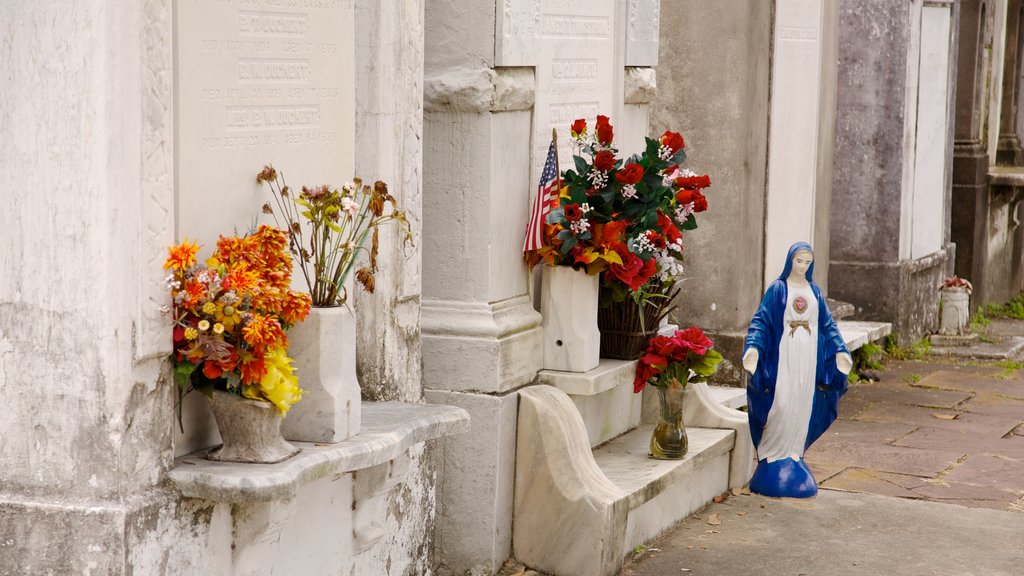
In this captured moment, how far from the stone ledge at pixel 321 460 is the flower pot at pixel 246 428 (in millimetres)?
29

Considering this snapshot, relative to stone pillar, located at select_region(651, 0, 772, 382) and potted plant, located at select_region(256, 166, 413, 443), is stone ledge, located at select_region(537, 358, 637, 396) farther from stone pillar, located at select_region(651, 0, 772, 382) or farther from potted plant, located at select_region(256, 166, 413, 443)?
stone pillar, located at select_region(651, 0, 772, 382)

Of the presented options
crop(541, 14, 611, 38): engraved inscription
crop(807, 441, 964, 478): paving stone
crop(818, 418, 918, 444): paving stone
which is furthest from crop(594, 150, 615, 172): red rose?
crop(818, 418, 918, 444): paving stone

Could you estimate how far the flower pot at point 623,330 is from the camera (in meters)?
6.25

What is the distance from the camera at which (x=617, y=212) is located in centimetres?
592

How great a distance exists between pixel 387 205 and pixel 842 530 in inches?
104

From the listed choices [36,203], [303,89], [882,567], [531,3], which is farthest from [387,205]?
[882,567]

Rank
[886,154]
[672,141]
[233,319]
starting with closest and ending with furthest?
[233,319]
[672,141]
[886,154]

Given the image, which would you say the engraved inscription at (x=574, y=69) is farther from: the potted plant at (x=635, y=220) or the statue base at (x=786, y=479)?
the statue base at (x=786, y=479)

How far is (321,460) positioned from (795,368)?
10.9 ft

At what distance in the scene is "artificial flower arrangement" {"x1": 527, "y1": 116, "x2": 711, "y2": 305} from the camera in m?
5.75

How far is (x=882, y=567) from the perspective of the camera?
18.8 feet

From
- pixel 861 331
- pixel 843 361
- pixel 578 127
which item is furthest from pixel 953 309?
pixel 578 127

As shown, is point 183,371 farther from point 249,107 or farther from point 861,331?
point 861,331

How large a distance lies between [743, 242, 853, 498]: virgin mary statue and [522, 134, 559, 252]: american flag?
1372 millimetres
